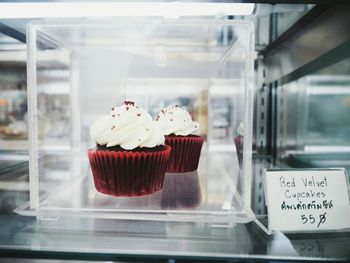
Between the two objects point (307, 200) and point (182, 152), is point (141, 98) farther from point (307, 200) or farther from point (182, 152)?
point (307, 200)

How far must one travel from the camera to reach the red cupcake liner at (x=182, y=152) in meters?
1.29

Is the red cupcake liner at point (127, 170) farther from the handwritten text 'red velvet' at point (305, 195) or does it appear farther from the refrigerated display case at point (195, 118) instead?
the handwritten text 'red velvet' at point (305, 195)

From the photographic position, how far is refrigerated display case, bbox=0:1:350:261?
26.2 inches

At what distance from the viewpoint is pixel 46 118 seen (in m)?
1.71

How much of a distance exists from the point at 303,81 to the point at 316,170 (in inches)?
37.7

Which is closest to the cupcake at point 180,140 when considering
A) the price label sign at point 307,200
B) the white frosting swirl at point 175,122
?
the white frosting swirl at point 175,122

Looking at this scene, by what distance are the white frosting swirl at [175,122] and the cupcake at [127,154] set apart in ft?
1.07

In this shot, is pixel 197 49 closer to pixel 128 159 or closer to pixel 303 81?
pixel 303 81

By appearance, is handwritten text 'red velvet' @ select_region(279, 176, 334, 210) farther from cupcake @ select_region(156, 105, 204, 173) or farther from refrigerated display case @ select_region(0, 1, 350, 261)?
cupcake @ select_region(156, 105, 204, 173)

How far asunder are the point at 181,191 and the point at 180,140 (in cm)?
32

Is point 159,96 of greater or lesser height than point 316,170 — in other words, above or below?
above

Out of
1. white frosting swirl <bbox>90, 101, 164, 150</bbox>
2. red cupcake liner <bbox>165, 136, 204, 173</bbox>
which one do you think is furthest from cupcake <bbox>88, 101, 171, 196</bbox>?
red cupcake liner <bbox>165, 136, 204, 173</bbox>

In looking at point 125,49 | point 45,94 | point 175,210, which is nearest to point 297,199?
point 175,210

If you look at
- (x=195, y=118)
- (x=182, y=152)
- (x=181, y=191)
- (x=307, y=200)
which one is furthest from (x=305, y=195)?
(x=195, y=118)
